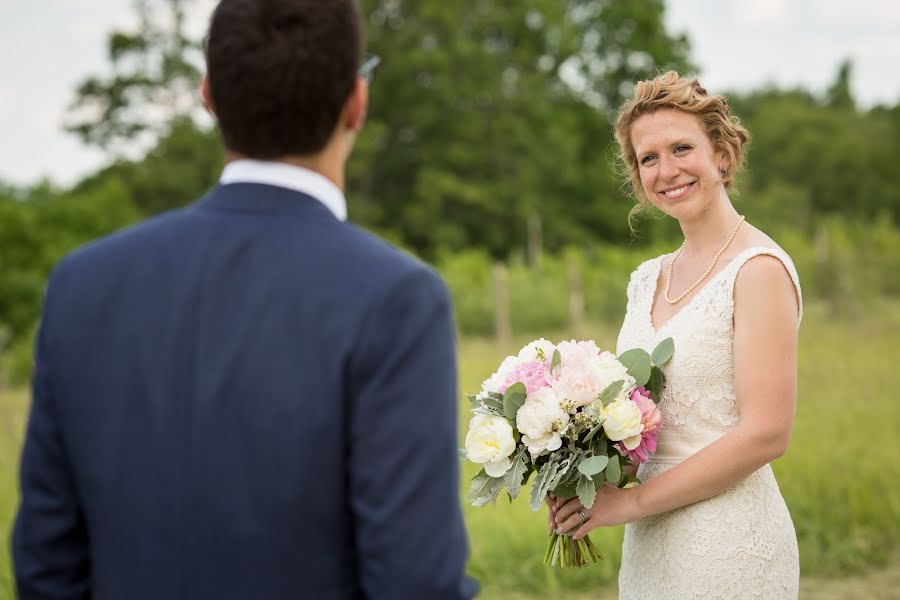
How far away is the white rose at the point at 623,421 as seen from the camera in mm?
2498

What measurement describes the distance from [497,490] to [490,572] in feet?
11.5

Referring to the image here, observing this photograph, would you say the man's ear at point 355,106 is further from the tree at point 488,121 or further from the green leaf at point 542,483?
the tree at point 488,121

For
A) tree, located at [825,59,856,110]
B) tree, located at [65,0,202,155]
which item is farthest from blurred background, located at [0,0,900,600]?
tree, located at [825,59,856,110]

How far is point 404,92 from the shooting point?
3328 cm

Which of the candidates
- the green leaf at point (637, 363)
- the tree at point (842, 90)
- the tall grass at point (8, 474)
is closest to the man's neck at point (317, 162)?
the green leaf at point (637, 363)

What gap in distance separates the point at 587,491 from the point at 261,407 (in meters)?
1.29

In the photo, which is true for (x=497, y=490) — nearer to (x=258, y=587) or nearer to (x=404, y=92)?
(x=258, y=587)

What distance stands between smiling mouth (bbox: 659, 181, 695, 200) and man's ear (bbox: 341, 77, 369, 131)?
4.59ft

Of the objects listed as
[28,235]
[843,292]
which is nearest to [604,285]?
[843,292]

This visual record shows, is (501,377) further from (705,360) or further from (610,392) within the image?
(705,360)

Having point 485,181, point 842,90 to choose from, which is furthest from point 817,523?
point 842,90

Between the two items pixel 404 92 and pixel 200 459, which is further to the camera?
pixel 404 92

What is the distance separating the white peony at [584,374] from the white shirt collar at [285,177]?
3.87ft

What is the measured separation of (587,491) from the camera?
2508mm
